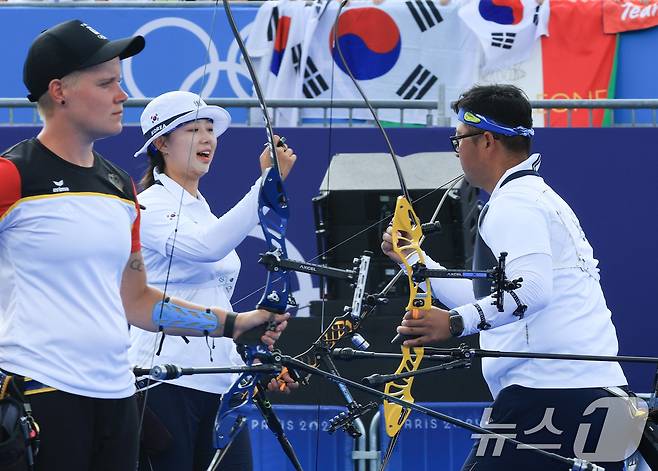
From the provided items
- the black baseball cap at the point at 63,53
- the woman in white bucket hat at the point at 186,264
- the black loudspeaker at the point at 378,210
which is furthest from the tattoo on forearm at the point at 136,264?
the black loudspeaker at the point at 378,210

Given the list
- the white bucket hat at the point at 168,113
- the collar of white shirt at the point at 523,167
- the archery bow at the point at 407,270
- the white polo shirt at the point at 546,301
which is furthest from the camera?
the white bucket hat at the point at 168,113

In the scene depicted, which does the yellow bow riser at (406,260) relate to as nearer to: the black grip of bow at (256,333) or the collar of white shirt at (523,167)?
the collar of white shirt at (523,167)

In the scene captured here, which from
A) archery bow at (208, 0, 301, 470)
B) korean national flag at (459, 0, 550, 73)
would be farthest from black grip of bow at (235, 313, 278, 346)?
korean national flag at (459, 0, 550, 73)

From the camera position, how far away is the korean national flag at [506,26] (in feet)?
27.6

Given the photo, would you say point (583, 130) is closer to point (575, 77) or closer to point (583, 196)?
point (583, 196)

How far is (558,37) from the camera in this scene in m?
8.58

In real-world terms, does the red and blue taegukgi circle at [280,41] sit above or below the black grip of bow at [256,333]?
above

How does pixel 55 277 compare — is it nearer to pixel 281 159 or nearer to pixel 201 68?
pixel 281 159

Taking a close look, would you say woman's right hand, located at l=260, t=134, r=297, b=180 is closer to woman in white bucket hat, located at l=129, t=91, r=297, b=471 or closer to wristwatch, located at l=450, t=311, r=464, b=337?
woman in white bucket hat, located at l=129, t=91, r=297, b=471

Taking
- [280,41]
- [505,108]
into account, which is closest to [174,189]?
[505,108]

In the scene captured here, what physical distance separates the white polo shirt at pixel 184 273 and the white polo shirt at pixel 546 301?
894 mm

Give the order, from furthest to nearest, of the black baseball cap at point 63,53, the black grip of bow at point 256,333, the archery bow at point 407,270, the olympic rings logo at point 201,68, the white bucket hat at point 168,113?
the olympic rings logo at point 201,68
the white bucket hat at point 168,113
the archery bow at point 407,270
the black grip of bow at point 256,333
the black baseball cap at point 63,53

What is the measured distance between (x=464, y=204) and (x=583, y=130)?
1.34 m

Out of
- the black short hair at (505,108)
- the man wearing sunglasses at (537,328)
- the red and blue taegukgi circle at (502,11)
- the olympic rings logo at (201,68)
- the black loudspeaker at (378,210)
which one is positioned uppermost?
the red and blue taegukgi circle at (502,11)
